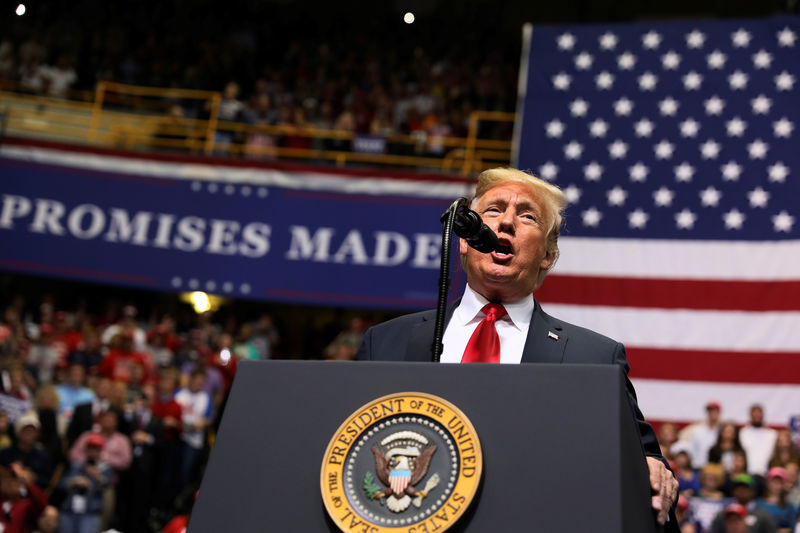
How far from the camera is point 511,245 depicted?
6.82ft

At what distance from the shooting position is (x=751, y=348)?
8.39 meters

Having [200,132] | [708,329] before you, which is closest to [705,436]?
[708,329]

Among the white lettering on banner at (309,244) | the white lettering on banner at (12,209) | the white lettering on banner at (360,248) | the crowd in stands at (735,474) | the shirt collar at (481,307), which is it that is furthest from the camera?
the white lettering on banner at (12,209)

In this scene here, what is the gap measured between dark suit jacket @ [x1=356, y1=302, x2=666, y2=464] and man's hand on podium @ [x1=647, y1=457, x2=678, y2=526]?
315 mm

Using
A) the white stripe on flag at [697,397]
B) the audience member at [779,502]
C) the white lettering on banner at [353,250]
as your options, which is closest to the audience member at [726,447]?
the audience member at [779,502]

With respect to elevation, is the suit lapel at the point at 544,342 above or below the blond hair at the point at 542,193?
below

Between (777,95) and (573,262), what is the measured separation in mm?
2353

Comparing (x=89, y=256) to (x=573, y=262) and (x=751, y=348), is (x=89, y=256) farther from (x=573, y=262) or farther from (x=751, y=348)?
(x=751, y=348)

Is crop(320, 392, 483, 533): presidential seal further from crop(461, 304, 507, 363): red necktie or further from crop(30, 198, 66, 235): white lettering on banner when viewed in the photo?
crop(30, 198, 66, 235): white lettering on banner

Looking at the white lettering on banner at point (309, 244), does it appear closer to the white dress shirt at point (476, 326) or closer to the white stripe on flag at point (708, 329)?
the white stripe on flag at point (708, 329)

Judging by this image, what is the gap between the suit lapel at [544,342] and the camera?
203cm

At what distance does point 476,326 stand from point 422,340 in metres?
0.14

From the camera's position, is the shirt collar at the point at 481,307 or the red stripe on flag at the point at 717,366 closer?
the shirt collar at the point at 481,307

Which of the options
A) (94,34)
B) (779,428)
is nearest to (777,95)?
(779,428)
